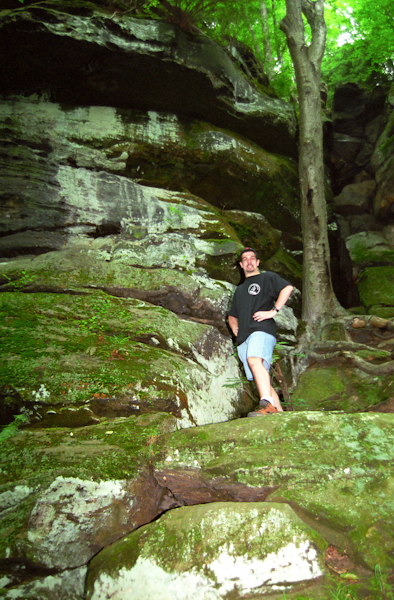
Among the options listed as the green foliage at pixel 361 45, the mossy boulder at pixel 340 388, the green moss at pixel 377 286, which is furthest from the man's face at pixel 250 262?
the green foliage at pixel 361 45

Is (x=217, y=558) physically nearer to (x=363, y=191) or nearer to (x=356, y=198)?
(x=356, y=198)

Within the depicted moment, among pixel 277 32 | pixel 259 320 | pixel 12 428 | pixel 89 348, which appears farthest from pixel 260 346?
pixel 277 32

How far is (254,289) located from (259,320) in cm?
58

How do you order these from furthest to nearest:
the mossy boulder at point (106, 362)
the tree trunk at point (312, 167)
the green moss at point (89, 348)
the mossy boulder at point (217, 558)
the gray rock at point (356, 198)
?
the gray rock at point (356, 198) → the tree trunk at point (312, 167) → the green moss at point (89, 348) → the mossy boulder at point (106, 362) → the mossy boulder at point (217, 558)

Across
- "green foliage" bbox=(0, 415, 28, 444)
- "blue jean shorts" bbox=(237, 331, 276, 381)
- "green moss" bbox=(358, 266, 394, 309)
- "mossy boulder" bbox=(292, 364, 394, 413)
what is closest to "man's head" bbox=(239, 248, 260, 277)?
"blue jean shorts" bbox=(237, 331, 276, 381)

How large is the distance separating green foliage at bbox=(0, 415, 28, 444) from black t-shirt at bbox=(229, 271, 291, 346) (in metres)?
3.02

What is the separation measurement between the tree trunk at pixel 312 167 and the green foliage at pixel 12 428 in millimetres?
7077

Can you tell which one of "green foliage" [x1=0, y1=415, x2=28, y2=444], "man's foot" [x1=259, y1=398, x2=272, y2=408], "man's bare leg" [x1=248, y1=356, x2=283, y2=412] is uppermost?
"man's bare leg" [x1=248, y1=356, x2=283, y2=412]

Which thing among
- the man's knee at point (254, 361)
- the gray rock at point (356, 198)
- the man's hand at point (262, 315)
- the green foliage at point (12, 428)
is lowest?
the green foliage at point (12, 428)

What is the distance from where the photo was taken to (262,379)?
15.0 ft

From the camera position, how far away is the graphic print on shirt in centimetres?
516

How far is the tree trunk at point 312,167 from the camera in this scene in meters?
8.88

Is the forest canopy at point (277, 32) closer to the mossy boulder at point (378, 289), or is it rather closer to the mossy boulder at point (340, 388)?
the mossy boulder at point (378, 289)

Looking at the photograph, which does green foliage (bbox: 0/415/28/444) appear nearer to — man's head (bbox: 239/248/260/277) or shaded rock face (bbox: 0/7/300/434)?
shaded rock face (bbox: 0/7/300/434)
